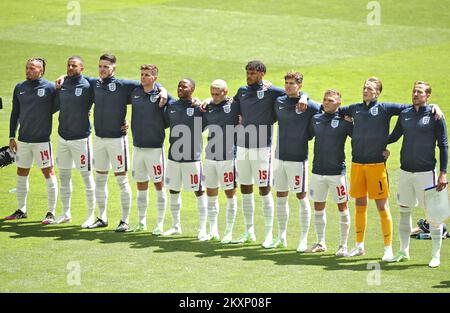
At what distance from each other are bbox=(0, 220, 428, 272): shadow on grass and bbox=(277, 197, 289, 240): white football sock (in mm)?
346

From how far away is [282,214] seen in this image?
16.7 meters

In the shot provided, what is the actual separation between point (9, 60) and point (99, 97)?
12.0 metres

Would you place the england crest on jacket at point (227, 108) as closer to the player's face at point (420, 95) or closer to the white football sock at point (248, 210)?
the white football sock at point (248, 210)

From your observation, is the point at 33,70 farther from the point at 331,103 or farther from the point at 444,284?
the point at 444,284

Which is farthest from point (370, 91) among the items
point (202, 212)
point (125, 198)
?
point (125, 198)

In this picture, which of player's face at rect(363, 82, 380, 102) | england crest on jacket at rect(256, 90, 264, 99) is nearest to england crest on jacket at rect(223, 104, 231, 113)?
england crest on jacket at rect(256, 90, 264, 99)

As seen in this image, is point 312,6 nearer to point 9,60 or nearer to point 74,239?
point 9,60

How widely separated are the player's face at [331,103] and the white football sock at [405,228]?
179 cm

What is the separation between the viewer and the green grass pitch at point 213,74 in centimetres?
1483

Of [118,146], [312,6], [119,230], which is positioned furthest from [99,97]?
[312,6]

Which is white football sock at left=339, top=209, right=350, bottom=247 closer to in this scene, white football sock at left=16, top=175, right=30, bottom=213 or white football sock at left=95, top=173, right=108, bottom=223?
white football sock at left=95, top=173, right=108, bottom=223

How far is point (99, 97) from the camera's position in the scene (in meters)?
17.6

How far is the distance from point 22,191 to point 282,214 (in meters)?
4.64

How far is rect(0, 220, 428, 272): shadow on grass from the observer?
615 inches
